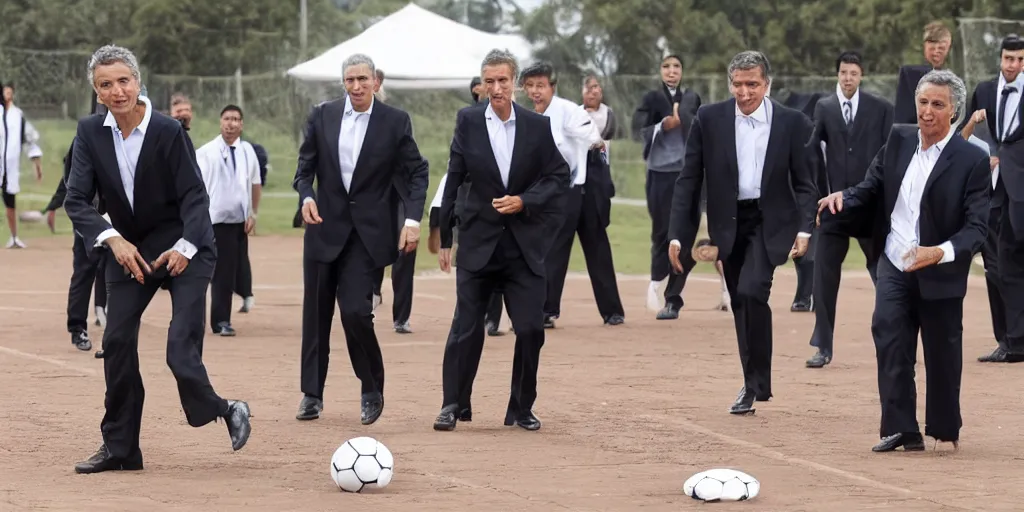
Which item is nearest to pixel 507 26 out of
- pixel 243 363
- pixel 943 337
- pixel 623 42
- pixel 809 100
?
pixel 623 42

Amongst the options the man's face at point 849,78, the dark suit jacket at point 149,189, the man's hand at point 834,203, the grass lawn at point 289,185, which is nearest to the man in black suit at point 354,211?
the dark suit jacket at point 149,189

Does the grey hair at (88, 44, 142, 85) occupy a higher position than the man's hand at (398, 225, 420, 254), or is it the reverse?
the grey hair at (88, 44, 142, 85)

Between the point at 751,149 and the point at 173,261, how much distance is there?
12.1 ft

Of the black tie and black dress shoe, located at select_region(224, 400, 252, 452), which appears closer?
black dress shoe, located at select_region(224, 400, 252, 452)

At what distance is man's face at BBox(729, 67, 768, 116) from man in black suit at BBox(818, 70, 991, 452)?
1.30 m

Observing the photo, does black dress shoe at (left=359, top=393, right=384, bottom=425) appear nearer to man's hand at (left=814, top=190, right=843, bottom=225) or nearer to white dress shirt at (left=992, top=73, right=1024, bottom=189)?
man's hand at (left=814, top=190, right=843, bottom=225)

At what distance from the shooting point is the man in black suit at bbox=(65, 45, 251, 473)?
8.62 meters

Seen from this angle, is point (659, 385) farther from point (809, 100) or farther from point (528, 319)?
point (809, 100)

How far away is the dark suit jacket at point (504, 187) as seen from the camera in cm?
1007

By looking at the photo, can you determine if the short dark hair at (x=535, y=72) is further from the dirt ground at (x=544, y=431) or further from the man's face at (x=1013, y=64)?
the man's face at (x=1013, y=64)

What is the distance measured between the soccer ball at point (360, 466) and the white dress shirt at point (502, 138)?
2.32 meters

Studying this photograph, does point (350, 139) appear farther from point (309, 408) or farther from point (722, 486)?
point (722, 486)

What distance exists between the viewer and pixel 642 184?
35.6 m

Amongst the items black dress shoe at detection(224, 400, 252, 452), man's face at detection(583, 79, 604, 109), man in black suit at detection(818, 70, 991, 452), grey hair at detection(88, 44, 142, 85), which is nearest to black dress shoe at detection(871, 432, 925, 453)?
man in black suit at detection(818, 70, 991, 452)
